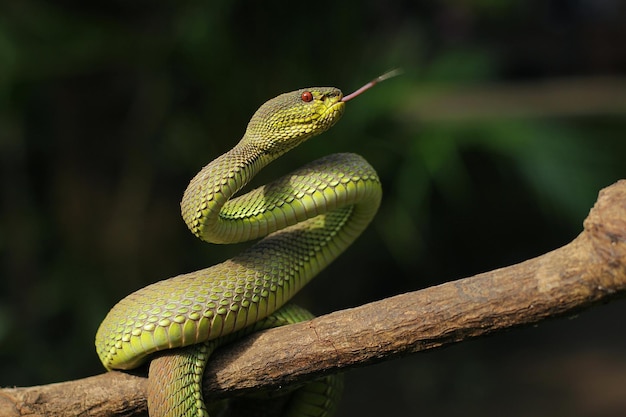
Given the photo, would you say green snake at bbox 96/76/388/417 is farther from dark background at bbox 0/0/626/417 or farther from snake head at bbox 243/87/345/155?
dark background at bbox 0/0/626/417

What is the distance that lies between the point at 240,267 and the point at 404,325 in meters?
0.42

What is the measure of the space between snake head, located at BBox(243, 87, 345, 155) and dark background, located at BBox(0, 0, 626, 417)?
229 cm

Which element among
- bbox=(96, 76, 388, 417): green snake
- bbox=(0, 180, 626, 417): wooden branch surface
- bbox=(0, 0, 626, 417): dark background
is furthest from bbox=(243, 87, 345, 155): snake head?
bbox=(0, 0, 626, 417): dark background

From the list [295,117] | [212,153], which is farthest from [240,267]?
[212,153]

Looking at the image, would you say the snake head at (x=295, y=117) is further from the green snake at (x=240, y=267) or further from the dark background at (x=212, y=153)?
the dark background at (x=212, y=153)

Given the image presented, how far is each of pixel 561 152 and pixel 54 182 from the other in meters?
3.26

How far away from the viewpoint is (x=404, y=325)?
1422mm

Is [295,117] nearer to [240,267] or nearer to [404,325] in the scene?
[240,267]

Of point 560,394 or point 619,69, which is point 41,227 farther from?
point 619,69

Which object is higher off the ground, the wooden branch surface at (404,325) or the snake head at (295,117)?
the snake head at (295,117)

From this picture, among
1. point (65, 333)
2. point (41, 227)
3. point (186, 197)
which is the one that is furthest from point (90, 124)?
point (186, 197)

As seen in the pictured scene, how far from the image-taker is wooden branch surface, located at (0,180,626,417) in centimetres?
129

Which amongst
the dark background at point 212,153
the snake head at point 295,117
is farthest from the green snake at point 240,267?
the dark background at point 212,153

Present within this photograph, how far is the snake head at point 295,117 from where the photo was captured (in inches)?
65.7
